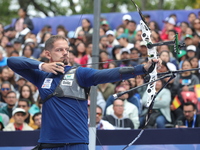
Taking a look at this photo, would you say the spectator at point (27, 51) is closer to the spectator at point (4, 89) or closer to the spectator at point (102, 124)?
the spectator at point (4, 89)

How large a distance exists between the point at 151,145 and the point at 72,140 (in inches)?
71.5

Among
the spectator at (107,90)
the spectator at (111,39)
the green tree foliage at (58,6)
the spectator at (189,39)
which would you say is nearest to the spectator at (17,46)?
the spectator at (111,39)

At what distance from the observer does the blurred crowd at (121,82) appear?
28.1 ft

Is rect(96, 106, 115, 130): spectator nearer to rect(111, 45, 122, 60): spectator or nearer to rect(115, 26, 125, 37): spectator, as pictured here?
rect(111, 45, 122, 60): spectator

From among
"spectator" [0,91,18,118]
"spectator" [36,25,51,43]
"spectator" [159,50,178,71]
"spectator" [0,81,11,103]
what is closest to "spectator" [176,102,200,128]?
"spectator" [159,50,178,71]

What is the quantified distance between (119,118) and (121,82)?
126cm

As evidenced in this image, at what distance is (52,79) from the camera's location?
4941mm

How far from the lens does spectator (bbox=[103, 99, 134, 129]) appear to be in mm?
8367

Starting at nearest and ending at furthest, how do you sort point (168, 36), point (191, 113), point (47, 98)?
point (47, 98), point (191, 113), point (168, 36)

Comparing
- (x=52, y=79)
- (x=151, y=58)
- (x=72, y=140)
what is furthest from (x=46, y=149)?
(x=151, y=58)

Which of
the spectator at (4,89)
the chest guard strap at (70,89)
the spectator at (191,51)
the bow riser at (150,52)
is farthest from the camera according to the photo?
the spectator at (191,51)

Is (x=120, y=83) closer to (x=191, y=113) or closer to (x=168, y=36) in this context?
(x=191, y=113)

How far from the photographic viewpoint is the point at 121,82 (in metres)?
9.59

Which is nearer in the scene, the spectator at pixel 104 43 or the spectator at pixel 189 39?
the spectator at pixel 189 39
